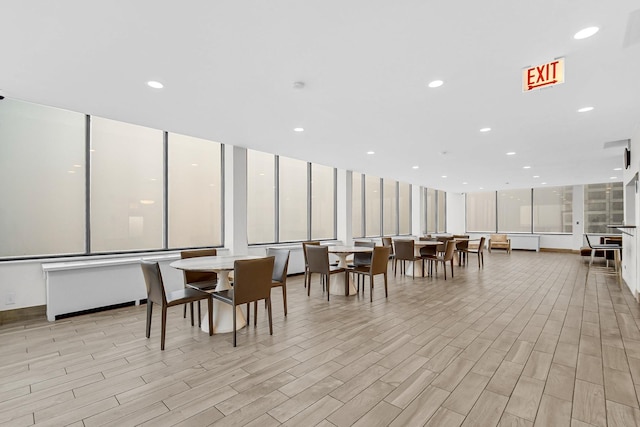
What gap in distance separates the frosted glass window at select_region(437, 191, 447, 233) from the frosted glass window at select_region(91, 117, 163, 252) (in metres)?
12.7

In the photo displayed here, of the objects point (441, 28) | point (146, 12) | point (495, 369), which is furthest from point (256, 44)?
point (495, 369)

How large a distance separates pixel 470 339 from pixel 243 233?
4.31 m

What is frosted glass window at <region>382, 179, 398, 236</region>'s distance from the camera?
11.0 metres

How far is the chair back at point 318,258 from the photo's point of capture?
15.8 ft

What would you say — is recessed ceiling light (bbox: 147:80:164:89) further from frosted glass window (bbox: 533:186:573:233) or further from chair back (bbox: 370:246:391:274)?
frosted glass window (bbox: 533:186:573:233)

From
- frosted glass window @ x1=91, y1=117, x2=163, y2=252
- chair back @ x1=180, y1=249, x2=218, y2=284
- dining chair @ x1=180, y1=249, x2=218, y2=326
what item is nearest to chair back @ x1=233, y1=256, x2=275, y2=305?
dining chair @ x1=180, y1=249, x2=218, y2=326

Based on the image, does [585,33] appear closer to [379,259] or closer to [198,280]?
[379,259]

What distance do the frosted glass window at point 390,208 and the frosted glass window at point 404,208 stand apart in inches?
14.7

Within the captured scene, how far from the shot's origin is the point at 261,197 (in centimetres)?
713

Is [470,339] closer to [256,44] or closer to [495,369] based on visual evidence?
[495,369]

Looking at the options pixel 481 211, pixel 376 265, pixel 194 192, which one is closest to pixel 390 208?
pixel 481 211

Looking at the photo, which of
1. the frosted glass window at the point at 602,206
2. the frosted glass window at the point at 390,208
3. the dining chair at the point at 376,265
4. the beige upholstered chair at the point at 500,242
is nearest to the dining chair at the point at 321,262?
the dining chair at the point at 376,265

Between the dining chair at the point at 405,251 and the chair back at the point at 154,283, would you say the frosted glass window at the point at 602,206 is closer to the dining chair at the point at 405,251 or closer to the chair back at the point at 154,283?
the dining chair at the point at 405,251

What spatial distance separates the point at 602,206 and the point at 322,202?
1157 cm
